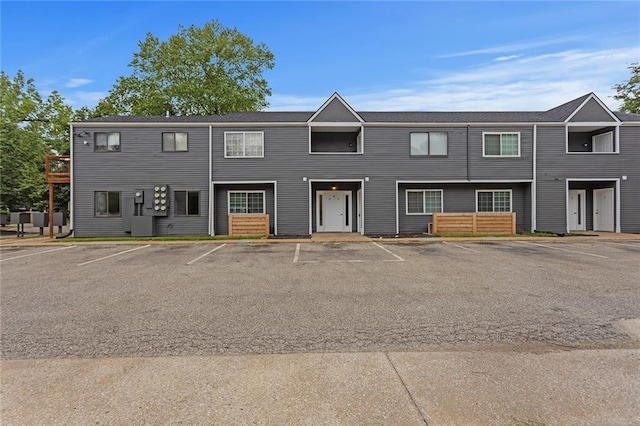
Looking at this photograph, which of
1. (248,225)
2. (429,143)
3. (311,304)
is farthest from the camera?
(429,143)

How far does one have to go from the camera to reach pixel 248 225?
16438 mm

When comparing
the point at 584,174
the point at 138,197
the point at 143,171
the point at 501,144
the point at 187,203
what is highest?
the point at 501,144

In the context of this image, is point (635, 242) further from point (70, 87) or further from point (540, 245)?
point (70, 87)

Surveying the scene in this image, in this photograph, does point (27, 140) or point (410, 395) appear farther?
point (27, 140)

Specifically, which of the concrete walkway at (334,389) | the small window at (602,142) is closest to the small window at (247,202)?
the concrete walkway at (334,389)

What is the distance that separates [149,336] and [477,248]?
36.0 ft

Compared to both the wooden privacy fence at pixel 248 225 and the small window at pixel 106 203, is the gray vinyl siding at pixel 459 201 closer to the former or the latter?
the wooden privacy fence at pixel 248 225

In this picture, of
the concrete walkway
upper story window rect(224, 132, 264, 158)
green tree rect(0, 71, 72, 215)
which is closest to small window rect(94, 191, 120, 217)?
upper story window rect(224, 132, 264, 158)

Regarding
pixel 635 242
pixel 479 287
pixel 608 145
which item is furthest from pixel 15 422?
pixel 608 145

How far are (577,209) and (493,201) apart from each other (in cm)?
519

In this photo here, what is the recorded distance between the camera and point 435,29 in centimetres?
1770

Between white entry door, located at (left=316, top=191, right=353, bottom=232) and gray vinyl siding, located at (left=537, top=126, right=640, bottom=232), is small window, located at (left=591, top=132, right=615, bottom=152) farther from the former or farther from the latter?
white entry door, located at (left=316, top=191, right=353, bottom=232)

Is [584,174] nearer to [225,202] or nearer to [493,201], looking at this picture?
[493,201]

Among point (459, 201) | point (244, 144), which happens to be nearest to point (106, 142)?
point (244, 144)
